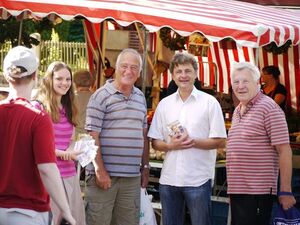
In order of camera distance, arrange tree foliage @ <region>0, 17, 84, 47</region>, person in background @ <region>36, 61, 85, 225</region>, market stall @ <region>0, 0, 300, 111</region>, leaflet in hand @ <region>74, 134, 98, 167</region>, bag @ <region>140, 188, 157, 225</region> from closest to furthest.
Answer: leaflet in hand @ <region>74, 134, 98, 167</region> < person in background @ <region>36, 61, 85, 225</region> < bag @ <region>140, 188, 157, 225</region> < market stall @ <region>0, 0, 300, 111</region> < tree foliage @ <region>0, 17, 84, 47</region>

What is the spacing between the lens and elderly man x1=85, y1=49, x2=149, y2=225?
232 inches

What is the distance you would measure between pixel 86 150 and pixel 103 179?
0.36 metres

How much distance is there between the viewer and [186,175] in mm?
5996

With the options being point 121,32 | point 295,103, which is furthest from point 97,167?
point 295,103

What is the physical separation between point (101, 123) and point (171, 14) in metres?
1.65

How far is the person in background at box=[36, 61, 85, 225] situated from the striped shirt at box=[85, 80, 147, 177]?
16cm

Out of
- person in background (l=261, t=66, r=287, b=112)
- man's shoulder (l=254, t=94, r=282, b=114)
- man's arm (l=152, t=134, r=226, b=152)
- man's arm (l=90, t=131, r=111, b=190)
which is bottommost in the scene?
man's arm (l=90, t=131, r=111, b=190)

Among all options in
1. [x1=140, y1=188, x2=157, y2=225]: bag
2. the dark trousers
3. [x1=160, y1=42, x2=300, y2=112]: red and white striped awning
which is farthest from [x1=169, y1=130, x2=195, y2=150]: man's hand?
[x1=160, y1=42, x2=300, y2=112]: red and white striped awning

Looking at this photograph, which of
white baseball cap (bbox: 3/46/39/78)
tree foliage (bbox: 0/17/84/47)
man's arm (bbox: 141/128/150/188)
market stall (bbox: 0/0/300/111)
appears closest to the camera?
white baseball cap (bbox: 3/46/39/78)

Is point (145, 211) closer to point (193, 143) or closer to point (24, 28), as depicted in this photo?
point (193, 143)

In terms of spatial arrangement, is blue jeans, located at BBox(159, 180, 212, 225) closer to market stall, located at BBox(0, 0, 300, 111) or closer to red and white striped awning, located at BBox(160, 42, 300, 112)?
market stall, located at BBox(0, 0, 300, 111)

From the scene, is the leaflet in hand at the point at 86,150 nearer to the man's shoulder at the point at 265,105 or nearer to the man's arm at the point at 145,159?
the man's arm at the point at 145,159

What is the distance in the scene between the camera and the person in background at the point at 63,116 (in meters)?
5.79

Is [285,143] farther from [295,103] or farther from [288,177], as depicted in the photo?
[295,103]
